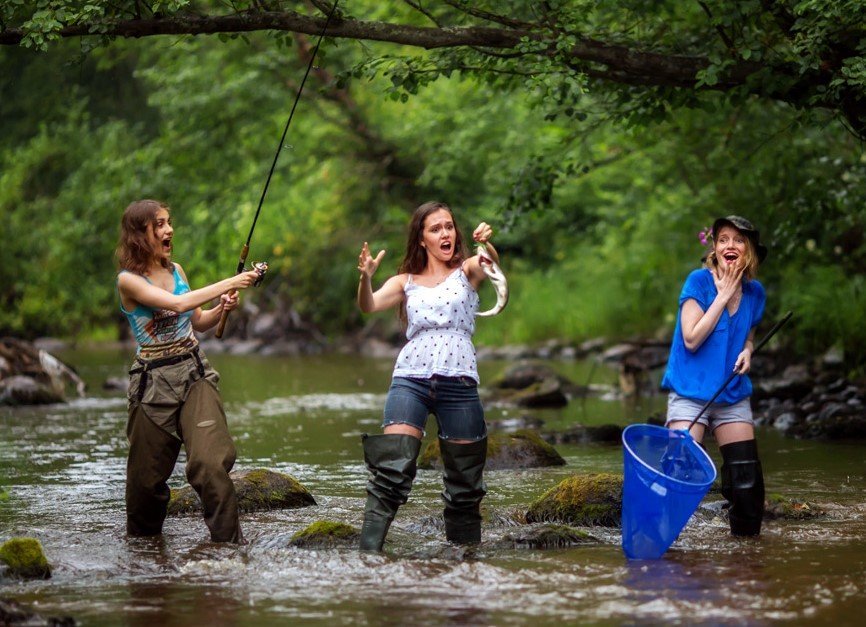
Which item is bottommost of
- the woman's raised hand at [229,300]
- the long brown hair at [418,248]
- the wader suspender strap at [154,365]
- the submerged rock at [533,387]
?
the submerged rock at [533,387]

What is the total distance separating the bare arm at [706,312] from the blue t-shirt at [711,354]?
0.13ft

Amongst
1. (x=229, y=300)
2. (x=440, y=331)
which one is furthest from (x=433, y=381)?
(x=229, y=300)

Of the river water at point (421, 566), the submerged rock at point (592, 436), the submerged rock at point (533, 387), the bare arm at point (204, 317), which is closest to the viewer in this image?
the river water at point (421, 566)

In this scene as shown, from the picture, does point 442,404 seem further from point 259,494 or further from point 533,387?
point 533,387

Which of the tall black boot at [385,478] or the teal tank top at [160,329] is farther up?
the teal tank top at [160,329]

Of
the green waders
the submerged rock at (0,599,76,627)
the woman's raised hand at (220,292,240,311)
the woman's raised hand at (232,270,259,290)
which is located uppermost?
the woman's raised hand at (232,270,259,290)

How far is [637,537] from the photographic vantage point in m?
6.36

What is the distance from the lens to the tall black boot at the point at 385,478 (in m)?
6.50

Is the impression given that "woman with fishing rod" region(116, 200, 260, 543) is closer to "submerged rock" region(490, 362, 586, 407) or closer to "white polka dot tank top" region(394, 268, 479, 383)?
"white polka dot tank top" region(394, 268, 479, 383)

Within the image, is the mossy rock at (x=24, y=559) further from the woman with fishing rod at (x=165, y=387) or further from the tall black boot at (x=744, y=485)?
the tall black boot at (x=744, y=485)

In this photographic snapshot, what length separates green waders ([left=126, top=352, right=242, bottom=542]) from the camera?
22.5 feet

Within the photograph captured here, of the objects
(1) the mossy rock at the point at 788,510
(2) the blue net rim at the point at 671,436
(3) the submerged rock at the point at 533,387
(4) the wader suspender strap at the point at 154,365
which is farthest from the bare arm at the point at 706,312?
(3) the submerged rock at the point at 533,387

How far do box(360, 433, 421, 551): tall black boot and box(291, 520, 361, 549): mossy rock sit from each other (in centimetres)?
28

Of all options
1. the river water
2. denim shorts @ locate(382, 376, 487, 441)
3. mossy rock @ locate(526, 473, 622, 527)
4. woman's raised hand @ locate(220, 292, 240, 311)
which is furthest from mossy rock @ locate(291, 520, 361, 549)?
mossy rock @ locate(526, 473, 622, 527)
